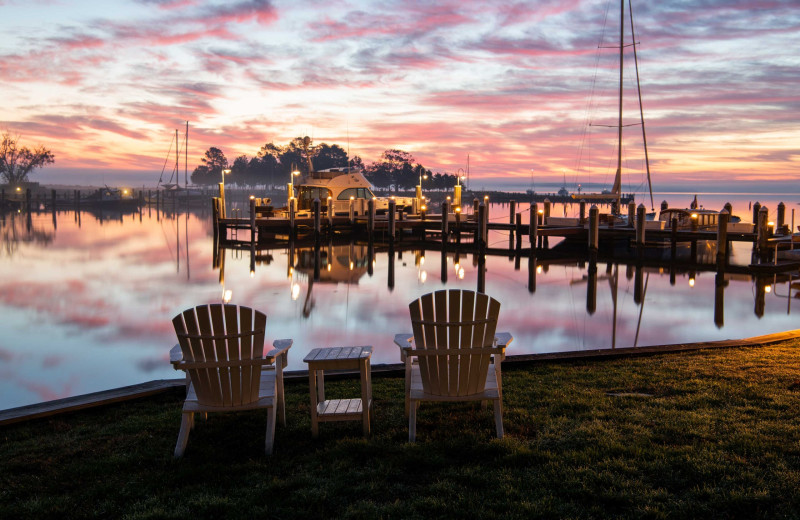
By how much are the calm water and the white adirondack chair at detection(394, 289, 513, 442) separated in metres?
3.79

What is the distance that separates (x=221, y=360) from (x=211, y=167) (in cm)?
14354

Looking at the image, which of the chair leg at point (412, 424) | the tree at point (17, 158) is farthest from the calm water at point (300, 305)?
the tree at point (17, 158)

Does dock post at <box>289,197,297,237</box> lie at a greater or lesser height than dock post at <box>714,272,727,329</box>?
greater

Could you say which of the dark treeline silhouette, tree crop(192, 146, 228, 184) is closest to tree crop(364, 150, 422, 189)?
the dark treeline silhouette

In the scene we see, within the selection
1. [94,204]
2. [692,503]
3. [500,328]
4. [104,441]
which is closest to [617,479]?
[692,503]

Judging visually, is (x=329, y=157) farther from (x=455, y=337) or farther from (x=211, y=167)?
(x=455, y=337)

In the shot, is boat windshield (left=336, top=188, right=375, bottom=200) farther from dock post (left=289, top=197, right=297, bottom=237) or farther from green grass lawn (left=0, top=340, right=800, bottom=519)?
green grass lawn (left=0, top=340, right=800, bottom=519)

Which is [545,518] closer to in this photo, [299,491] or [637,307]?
[299,491]

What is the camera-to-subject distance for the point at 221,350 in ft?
14.6

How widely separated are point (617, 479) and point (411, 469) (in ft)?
4.23

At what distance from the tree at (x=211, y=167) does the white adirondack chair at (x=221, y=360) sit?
454 feet

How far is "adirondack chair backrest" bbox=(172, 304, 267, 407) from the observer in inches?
174

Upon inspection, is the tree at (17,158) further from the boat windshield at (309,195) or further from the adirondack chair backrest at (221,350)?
the adirondack chair backrest at (221,350)

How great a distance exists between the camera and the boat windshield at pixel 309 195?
3309 cm
